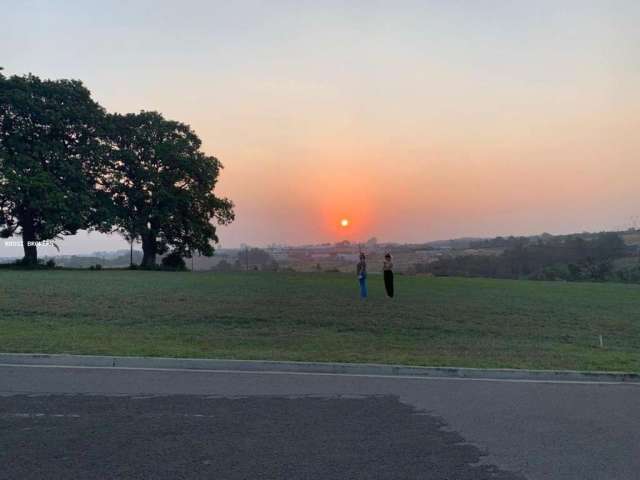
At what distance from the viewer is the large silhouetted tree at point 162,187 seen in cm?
4081

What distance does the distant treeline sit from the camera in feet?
155

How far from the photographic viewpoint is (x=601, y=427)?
227 inches

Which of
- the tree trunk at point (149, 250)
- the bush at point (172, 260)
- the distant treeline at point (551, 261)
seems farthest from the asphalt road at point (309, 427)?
the distant treeline at point (551, 261)

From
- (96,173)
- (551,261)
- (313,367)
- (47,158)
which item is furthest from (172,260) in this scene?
(313,367)

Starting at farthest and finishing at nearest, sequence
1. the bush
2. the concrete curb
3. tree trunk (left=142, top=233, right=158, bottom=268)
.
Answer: the bush → tree trunk (left=142, top=233, right=158, bottom=268) → the concrete curb

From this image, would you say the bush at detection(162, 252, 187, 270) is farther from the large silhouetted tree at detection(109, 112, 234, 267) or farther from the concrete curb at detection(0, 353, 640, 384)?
the concrete curb at detection(0, 353, 640, 384)

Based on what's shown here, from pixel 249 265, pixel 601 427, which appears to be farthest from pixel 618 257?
pixel 601 427

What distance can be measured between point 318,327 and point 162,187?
101 ft

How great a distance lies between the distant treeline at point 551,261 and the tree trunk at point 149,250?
2310 centimetres

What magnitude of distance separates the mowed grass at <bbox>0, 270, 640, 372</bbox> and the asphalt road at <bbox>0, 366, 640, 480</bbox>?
185 centimetres

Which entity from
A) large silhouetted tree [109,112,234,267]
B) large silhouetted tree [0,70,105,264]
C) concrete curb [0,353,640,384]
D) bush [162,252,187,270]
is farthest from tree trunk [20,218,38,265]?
concrete curb [0,353,640,384]

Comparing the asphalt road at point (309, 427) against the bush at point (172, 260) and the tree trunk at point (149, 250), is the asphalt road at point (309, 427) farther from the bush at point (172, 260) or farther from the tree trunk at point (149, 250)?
the bush at point (172, 260)

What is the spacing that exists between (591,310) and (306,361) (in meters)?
13.2

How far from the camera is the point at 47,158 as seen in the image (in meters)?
36.0
